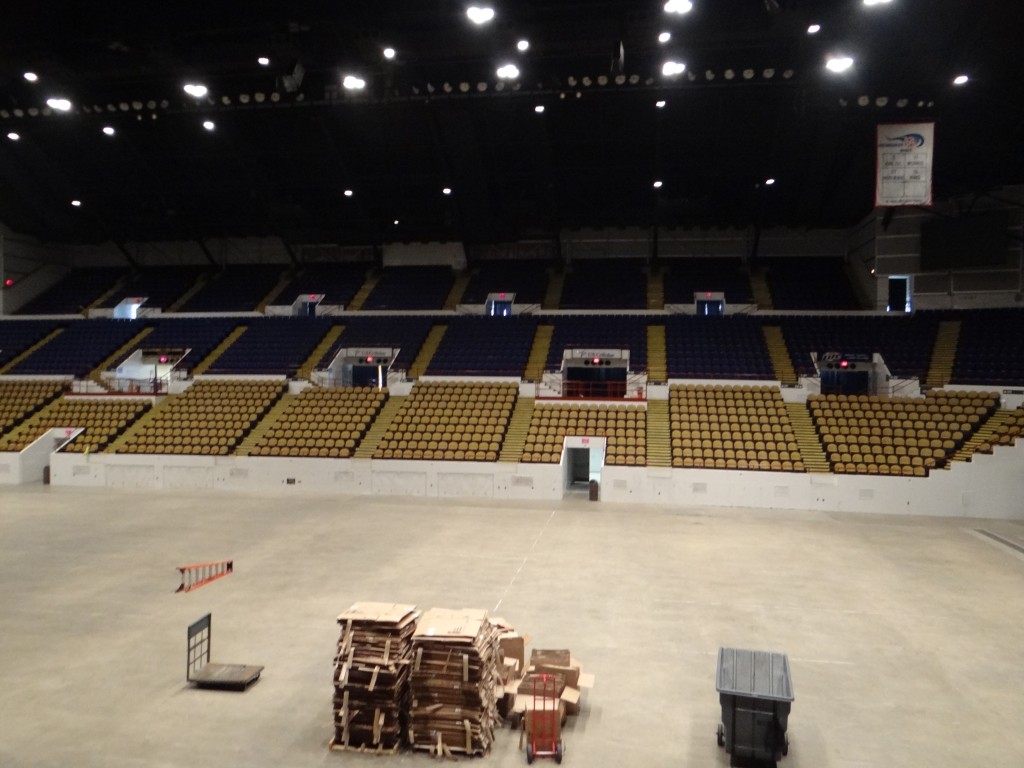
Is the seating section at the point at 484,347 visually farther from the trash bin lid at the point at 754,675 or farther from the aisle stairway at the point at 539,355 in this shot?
the trash bin lid at the point at 754,675

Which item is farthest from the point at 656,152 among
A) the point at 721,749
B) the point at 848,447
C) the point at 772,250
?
the point at 721,749

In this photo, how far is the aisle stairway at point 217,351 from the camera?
29.0 m

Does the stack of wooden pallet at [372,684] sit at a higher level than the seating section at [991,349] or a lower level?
lower

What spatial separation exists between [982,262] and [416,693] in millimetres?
28110

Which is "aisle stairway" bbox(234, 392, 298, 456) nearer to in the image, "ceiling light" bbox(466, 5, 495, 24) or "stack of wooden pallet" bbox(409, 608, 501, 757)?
"ceiling light" bbox(466, 5, 495, 24)

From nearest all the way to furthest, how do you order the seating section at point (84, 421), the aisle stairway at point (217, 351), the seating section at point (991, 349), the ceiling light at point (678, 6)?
the ceiling light at point (678, 6)
the seating section at point (991, 349)
the seating section at point (84, 421)
the aisle stairway at point (217, 351)

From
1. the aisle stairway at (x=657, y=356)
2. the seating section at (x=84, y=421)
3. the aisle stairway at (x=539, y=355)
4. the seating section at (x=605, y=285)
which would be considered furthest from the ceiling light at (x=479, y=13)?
the seating section at (x=84, y=421)

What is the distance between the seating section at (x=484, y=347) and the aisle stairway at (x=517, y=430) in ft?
6.71

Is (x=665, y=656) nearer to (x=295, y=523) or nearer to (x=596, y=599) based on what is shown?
(x=596, y=599)

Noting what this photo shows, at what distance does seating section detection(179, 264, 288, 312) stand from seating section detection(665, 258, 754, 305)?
21.2 metres

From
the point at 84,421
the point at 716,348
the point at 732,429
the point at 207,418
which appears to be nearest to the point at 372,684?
the point at 732,429

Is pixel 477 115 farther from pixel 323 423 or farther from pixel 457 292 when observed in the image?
pixel 323 423

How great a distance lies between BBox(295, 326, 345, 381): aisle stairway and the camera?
92.4 ft

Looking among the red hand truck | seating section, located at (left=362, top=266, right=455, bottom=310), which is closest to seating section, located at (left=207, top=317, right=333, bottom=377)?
seating section, located at (left=362, top=266, right=455, bottom=310)
